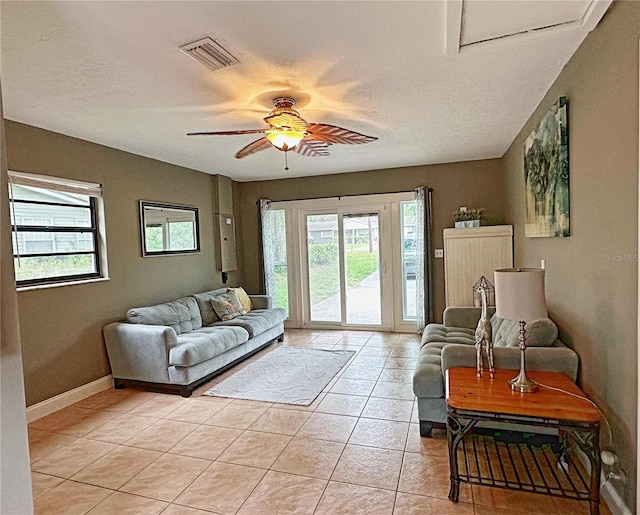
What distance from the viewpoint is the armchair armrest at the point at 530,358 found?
2412mm

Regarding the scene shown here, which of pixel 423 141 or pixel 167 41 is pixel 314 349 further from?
pixel 167 41

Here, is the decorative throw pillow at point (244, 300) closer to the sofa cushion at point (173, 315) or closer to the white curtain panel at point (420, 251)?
the sofa cushion at point (173, 315)

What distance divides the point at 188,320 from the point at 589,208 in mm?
4023

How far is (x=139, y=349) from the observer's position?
12.3ft

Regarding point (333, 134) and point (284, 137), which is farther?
point (333, 134)

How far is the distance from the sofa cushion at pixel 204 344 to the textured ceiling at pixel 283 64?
80.2 inches

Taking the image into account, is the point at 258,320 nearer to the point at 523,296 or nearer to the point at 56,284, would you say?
the point at 56,284

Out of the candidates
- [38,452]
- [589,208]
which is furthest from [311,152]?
[38,452]

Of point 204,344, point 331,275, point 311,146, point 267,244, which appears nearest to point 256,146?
point 311,146

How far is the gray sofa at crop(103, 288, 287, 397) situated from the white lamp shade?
280 centimetres

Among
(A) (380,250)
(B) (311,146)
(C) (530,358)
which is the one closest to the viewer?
(C) (530,358)

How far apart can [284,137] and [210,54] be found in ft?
2.59

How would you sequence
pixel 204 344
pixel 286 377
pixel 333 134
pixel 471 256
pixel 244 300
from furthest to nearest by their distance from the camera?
pixel 244 300
pixel 471 256
pixel 286 377
pixel 204 344
pixel 333 134

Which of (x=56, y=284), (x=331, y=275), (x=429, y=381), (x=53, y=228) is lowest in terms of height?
(x=429, y=381)
